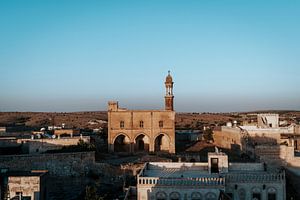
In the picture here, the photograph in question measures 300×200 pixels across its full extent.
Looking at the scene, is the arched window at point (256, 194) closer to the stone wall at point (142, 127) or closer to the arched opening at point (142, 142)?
the stone wall at point (142, 127)

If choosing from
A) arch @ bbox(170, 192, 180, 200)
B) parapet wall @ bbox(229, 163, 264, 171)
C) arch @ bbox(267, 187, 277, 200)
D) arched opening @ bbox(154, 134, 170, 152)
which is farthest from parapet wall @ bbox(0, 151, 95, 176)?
arch @ bbox(267, 187, 277, 200)

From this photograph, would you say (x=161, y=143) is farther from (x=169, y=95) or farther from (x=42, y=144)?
(x=42, y=144)

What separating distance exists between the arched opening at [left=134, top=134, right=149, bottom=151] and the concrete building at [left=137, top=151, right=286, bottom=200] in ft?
55.6

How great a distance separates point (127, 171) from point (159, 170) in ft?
24.1

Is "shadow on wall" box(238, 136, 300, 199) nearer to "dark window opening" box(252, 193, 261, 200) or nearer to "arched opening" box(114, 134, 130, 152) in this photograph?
"dark window opening" box(252, 193, 261, 200)

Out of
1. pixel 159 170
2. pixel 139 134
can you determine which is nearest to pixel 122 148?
pixel 139 134

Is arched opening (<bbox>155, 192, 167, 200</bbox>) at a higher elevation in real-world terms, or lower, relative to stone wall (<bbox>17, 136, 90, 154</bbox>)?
lower

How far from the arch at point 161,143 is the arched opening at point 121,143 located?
2.89 metres

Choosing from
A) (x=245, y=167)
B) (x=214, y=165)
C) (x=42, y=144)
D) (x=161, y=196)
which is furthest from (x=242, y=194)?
(x=42, y=144)

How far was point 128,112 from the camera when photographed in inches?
1438

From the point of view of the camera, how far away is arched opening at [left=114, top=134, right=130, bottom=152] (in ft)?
123

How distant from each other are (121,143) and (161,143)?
411cm

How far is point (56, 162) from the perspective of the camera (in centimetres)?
2792

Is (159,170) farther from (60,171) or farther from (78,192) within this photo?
(60,171)
